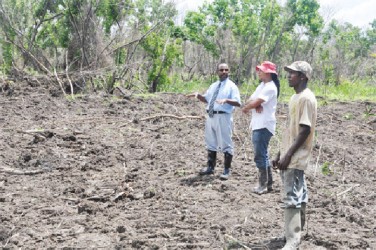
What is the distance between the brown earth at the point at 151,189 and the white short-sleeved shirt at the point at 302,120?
861 millimetres

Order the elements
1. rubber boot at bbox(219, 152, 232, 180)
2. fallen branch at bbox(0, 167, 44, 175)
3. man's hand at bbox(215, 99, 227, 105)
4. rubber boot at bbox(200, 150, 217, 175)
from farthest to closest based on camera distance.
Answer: fallen branch at bbox(0, 167, 44, 175)
rubber boot at bbox(200, 150, 217, 175)
rubber boot at bbox(219, 152, 232, 180)
man's hand at bbox(215, 99, 227, 105)

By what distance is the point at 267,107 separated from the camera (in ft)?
19.0

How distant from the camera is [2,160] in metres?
7.64

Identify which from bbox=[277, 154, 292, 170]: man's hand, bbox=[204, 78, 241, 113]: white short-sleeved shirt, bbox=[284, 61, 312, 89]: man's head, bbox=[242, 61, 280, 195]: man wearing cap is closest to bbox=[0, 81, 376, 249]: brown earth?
bbox=[242, 61, 280, 195]: man wearing cap

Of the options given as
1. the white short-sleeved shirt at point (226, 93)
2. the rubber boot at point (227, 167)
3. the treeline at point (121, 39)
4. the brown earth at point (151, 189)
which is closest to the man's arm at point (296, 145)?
the brown earth at point (151, 189)

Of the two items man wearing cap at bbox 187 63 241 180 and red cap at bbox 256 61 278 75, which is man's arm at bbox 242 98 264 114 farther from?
man wearing cap at bbox 187 63 241 180

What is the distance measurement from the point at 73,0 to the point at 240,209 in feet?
45.2

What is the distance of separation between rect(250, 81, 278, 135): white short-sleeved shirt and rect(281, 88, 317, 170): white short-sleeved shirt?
1.51 metres

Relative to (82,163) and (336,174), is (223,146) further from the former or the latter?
(82,163)

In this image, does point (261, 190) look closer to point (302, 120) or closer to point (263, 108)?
point (263, 108)

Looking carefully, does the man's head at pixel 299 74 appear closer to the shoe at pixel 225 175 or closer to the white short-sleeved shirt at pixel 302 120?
the white short-sleeved shirt at pixel 302 120

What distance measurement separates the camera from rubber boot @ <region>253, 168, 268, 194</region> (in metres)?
5.93

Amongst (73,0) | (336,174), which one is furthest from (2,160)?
(73,0)

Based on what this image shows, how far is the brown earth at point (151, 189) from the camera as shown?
472 cm
